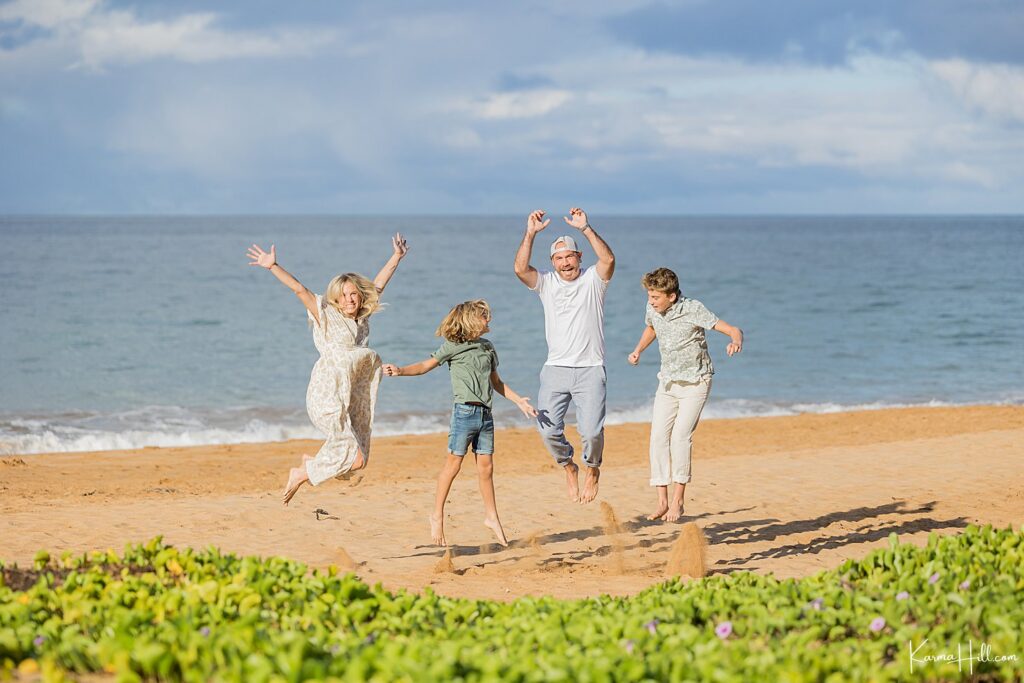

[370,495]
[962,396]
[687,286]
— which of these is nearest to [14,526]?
[370,495]

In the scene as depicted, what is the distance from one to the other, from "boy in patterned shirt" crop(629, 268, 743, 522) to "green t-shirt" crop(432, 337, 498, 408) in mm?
1300

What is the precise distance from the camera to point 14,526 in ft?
31.1

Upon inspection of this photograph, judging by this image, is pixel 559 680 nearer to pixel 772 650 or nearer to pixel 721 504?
pixel 772 650

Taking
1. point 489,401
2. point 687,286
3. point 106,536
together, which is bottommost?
point 106,536

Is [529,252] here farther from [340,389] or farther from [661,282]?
[340,389]

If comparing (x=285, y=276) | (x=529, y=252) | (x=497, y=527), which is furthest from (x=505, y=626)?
(x=529, y=252)

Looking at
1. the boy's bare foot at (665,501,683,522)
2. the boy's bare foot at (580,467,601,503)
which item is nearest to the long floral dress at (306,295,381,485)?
the boy's bare foot at (580,467,601,503)

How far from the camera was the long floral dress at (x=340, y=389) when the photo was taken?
25.7 feet

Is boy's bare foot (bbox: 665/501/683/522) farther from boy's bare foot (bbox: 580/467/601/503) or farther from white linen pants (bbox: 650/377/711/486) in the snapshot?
boy's bare foot (bbox: 580/467/601/503)

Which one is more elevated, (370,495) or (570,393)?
(570,393)

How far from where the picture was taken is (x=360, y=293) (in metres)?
7.80

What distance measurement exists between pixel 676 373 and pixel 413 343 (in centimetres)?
2315

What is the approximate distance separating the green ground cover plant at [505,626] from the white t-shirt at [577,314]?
110 inches

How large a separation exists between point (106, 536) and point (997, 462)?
9593 mm
